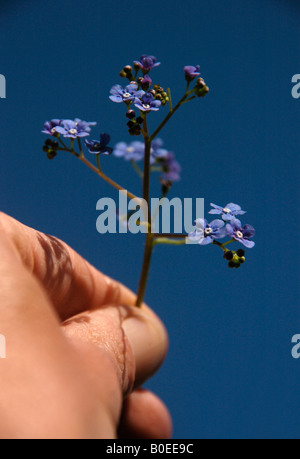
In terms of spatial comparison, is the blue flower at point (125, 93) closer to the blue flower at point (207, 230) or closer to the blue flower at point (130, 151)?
the blue flower at point (130, 151)

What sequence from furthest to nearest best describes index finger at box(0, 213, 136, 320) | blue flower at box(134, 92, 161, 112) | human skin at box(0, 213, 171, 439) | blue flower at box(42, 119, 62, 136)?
1. blue flower at box(42, 119, 62, 136)
2. blue flower at box(134, 92, 161, 112)
3. index finger at box(0, 213, 136, 320)
4. human skin at box(0, 213, 171, 439)

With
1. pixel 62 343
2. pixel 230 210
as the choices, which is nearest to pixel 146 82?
pixel 230 210

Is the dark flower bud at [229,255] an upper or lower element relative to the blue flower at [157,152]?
lower

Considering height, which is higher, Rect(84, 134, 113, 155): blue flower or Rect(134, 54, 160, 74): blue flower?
Rect(134, 54, 160, 74): blue flower

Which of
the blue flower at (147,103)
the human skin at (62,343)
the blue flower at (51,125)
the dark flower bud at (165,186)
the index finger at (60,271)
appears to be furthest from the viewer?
the dark flower bud at (165,186)

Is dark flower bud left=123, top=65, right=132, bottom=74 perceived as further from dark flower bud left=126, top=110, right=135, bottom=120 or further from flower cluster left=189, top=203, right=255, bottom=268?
flower cluster left=189, top=203, right=255, bottom=268

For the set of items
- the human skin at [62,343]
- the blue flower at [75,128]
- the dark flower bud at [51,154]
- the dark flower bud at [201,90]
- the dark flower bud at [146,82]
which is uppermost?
the dark flower bud at [146,82]

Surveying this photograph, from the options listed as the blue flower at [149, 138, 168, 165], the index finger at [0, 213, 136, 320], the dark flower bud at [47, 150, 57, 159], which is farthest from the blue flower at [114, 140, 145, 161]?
the index finger at [0, 213, 136, 320]

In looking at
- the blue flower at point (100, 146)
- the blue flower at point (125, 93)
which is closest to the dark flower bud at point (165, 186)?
the blue flower at point (100, 146)
